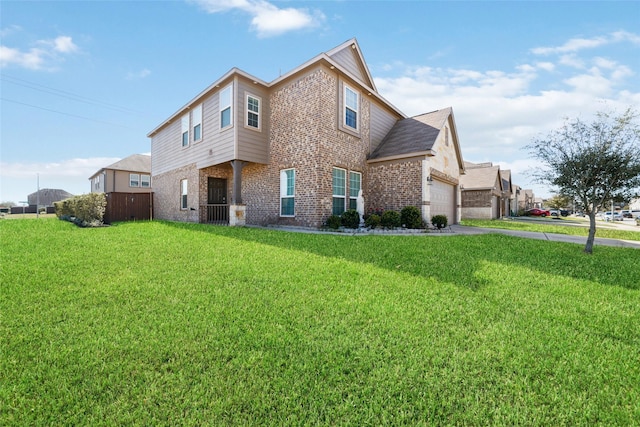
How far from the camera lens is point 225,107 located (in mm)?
12164

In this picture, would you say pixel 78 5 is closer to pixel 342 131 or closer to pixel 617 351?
pixel 342 131

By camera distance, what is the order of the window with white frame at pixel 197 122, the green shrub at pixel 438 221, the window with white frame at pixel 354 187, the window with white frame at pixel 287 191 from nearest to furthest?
the green shrub at pixel 438 221, the window with white frame at pixel 287 191, the window with white frame at pixel 354 187, the window with white frame at pixel 197 122

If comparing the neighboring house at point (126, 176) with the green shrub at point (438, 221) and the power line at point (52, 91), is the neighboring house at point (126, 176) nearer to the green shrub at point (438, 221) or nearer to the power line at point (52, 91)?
the power line at point (52, 91)

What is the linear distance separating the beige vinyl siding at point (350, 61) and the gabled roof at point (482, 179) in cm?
1849

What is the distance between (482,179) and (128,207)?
30.7 meters


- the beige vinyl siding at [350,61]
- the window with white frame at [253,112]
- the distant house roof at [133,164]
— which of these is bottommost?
the window with white frame at [253,112]

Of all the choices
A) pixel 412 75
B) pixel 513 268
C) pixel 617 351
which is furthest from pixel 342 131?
pixel 617 351

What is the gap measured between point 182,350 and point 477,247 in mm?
7322

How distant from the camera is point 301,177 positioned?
36.3ft

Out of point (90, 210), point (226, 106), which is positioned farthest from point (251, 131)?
point (90, 210)

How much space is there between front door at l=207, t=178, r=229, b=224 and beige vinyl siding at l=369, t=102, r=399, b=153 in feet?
28.1

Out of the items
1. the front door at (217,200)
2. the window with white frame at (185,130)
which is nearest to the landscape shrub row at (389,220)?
the front door at (217,200)

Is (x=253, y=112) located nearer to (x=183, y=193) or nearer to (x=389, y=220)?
(x=183, y=193)

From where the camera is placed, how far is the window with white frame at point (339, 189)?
1145cm
